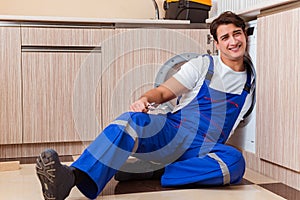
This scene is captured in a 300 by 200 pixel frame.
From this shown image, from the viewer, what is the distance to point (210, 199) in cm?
184

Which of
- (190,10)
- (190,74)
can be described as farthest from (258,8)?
(190,10)

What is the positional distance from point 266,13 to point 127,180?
1033 millimetres

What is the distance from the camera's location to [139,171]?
2213 mm

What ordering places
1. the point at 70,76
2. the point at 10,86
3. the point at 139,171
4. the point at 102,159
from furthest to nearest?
the point at 70,76 < the point at 10,86 < the point at 139,171 < the point at 102,159

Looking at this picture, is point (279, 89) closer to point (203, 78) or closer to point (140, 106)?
point (203, 78)

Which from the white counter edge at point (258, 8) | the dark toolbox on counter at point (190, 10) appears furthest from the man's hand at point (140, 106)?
the dark toolbox on counter at point (190, 10)

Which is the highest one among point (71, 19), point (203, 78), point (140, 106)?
point (71, 19)

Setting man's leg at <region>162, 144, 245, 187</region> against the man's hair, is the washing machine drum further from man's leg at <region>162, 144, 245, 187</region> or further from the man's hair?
man's leg at <region>162, 144, 245, 187</region>

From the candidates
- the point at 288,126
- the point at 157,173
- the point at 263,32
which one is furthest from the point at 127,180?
the point at 263,32

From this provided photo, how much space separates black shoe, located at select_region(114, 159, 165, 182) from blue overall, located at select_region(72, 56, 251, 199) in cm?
6

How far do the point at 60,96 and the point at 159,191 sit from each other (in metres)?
1.08

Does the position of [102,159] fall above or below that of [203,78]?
below

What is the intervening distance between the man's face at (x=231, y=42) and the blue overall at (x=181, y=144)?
0.30ft

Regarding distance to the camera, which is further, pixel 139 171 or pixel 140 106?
pixel 139 171
